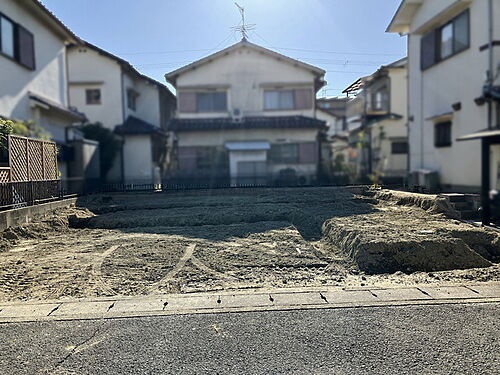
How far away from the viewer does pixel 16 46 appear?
12891mm

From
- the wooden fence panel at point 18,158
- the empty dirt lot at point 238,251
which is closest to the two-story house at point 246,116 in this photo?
the empty dirt lot at point 238,251

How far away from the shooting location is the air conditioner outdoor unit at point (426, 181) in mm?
12840

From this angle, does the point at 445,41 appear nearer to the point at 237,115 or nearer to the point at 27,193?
the point at 237,115

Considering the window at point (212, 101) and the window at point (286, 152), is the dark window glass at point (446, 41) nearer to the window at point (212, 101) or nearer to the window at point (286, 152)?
the window at point (286, 152)

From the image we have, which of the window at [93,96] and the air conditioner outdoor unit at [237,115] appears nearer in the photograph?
the air conditioner outdoor unit at [237,115]

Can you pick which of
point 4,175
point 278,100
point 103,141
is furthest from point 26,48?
point 278,100

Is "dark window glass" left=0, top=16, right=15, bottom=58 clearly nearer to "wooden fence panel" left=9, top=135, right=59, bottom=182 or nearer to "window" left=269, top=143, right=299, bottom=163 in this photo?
"wooden fence panel" left=9, top=135, right=59, bottom=182

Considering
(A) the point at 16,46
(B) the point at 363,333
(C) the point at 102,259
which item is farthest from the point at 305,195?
(A) the point at 16,46

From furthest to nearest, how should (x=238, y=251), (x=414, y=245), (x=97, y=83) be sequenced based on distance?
1. (x=97, y=83)
2. (x=238, y=251)
3. (x=414, y=245)

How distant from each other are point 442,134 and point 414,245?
958 centimetres

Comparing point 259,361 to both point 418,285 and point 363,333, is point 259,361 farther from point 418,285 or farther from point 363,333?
point 418,285

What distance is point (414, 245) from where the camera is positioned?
569 centimetres

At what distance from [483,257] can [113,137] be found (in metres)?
19.0

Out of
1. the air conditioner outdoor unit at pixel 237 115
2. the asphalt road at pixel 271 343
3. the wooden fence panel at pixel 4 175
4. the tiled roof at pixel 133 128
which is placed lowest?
the asphalt road at pixel 271 343
